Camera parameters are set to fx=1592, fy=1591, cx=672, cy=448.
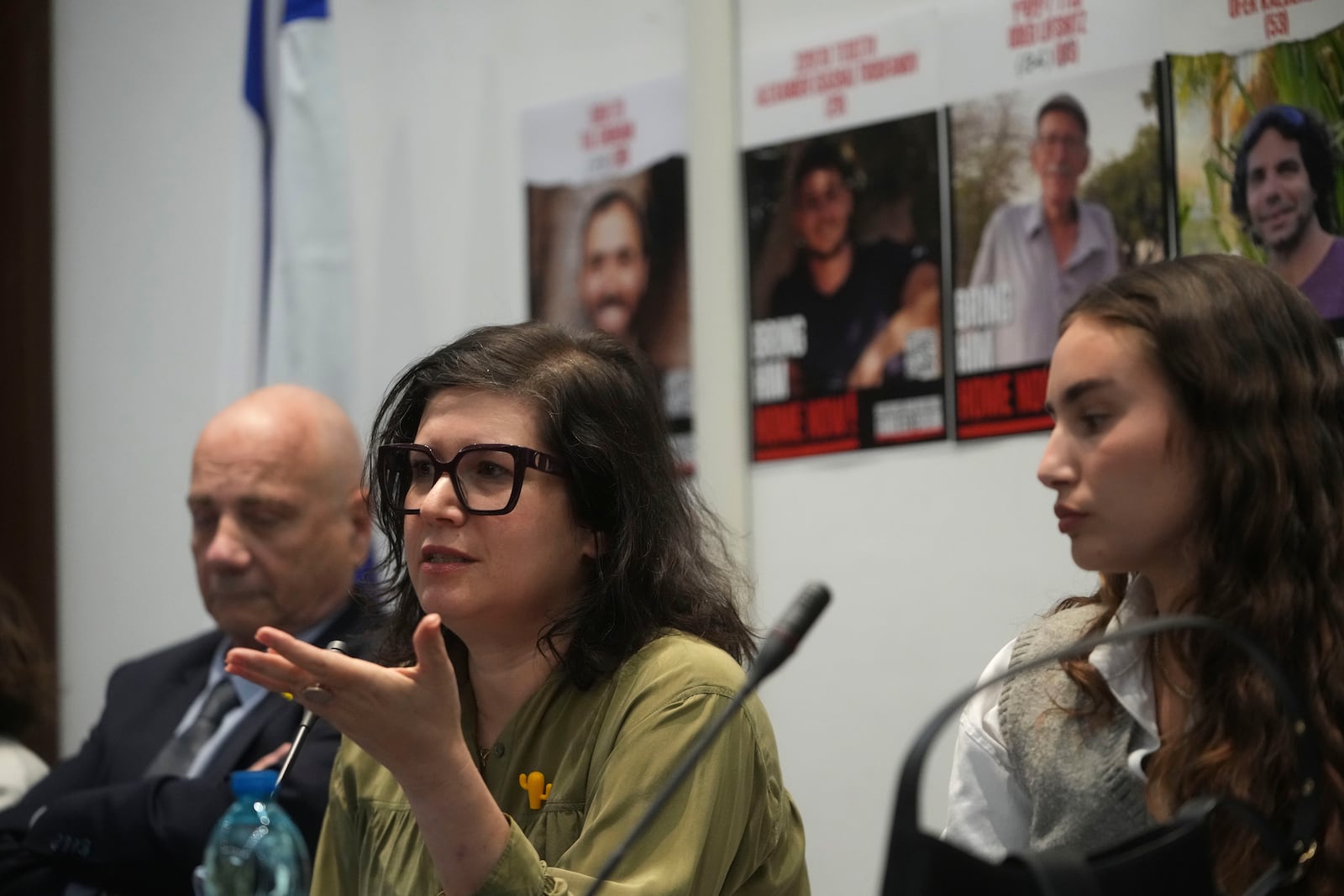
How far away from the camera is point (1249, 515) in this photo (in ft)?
5.36

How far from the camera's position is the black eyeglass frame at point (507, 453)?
1.96 metres

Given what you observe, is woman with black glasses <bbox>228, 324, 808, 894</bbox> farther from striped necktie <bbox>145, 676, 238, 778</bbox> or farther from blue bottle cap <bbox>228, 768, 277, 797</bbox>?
striped necktie <bbox>145, 676, 238, 778</bbox>

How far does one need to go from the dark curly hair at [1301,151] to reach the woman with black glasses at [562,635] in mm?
1030

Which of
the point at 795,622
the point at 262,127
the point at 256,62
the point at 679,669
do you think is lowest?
the point at 679,669

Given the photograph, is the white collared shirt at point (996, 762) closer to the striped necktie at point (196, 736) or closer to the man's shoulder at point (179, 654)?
the striped necktie at point (196, 736)

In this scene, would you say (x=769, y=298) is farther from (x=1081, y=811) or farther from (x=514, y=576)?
(x=1081, y=811)

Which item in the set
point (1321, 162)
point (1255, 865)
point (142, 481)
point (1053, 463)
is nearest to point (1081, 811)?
point (1255, 865)

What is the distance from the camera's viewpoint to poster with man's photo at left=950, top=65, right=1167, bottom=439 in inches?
104

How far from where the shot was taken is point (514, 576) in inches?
77.2

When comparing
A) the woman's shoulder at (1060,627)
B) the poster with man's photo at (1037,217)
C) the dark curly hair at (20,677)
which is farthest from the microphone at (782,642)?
the dark curly hair at (20,677)

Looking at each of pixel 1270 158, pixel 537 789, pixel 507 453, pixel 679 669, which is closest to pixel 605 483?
pixel 507 453

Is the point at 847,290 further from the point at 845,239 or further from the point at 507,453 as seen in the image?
the point at 507,453

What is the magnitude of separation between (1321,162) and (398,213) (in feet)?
7.14

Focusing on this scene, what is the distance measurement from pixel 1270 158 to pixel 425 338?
201 cm
